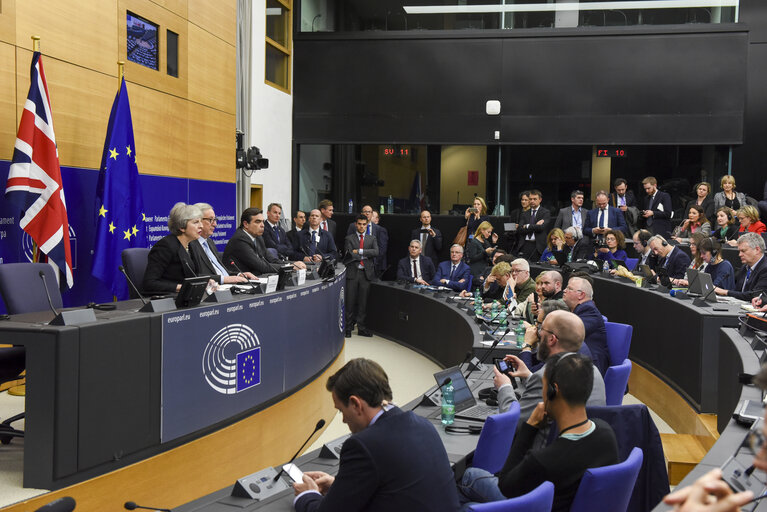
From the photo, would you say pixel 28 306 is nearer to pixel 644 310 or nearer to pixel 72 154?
pixel 72 154

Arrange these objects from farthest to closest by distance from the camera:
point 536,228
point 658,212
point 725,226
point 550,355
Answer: point 658,212 → point 536,228 → point 725,226 → point 550,355

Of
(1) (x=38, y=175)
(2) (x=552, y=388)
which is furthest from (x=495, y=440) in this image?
(1) (x=38, y=175)

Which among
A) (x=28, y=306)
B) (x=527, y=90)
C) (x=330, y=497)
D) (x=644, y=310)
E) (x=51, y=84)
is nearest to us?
(x=330, y=497)

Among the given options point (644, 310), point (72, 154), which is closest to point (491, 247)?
point (644, 310)

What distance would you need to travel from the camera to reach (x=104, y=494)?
3.48 m

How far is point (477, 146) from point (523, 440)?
1051cm

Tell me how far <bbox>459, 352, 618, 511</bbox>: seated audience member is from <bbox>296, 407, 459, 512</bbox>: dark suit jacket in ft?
1.22

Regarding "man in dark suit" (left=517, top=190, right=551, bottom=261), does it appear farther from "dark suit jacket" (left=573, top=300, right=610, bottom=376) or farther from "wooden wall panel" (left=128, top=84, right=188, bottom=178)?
"dark suit jacket" (left=573, top=300, right=610, bottom=376)

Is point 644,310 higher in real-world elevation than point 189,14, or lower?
lower

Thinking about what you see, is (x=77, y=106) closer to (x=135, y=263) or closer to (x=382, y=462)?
(x=135, y=263)

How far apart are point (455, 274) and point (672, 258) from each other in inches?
101

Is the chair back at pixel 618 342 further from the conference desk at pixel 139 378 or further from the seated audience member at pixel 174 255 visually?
the seated audience member at pixel 174 255

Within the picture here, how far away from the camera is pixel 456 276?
952 cm

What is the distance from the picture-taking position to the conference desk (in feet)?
10.7
